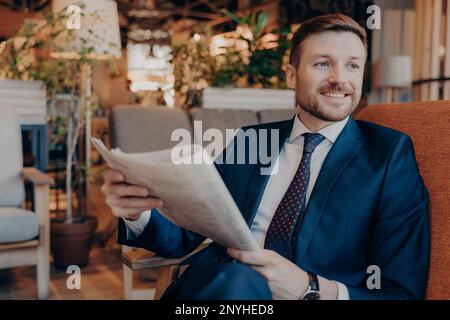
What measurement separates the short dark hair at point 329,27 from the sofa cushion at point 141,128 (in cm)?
148

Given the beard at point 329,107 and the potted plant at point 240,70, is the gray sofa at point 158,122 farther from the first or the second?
the beard at point 329,107

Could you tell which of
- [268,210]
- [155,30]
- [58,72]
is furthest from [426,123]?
[155,30]

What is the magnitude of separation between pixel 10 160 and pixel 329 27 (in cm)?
214

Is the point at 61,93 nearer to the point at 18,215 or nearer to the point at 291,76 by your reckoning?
the point at 18,215

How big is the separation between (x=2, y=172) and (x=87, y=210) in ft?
3.85

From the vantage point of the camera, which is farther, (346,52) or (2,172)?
(2,172)

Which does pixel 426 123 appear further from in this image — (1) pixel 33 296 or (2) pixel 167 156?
(1) pixel 33 296

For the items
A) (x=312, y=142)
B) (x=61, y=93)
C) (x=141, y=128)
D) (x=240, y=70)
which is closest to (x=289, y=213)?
(x=312, y=142)

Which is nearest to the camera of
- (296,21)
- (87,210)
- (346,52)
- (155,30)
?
(346,52)

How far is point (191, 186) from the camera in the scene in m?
0.83

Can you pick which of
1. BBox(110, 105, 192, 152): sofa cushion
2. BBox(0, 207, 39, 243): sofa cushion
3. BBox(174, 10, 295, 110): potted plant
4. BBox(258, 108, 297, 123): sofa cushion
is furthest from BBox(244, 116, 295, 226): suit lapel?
BBox(174, 10, 295, 110): potted plant

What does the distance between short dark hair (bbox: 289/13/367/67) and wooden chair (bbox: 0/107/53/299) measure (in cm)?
170
